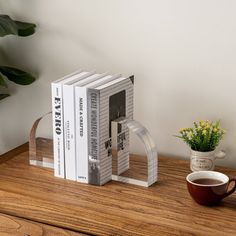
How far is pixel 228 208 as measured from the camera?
4.64 feet

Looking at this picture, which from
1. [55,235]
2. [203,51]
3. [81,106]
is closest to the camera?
[55,235]

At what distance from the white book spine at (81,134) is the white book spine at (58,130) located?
51 mm

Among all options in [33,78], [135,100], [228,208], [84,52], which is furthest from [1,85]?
[228,208]

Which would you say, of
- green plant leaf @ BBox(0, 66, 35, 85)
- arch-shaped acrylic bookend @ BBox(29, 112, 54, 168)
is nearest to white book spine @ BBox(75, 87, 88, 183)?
arch-shaped acrylic bookend @ BBox(29, 112, 54, 168)

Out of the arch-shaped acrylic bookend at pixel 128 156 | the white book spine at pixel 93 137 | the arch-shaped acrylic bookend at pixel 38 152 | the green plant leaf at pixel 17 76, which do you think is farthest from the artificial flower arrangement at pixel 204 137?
the green plant leaf at pixel 17 76

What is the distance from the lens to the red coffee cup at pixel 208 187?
1396mm

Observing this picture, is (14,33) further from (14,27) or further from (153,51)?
(153,51)

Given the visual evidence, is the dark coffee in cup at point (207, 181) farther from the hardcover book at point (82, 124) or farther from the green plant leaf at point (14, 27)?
the green plant leaf at point (14, 27)

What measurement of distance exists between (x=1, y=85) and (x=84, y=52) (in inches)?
11.7

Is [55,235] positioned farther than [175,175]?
No

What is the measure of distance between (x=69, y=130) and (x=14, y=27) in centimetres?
39

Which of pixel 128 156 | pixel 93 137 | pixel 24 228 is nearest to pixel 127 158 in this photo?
pixel 128 156

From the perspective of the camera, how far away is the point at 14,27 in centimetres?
175

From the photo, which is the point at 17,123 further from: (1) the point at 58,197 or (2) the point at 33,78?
(1) the point at 58,197
